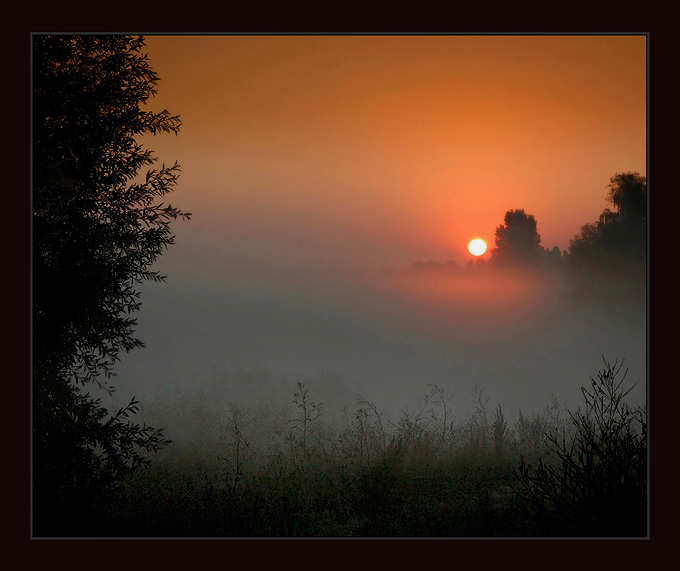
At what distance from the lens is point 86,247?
5.49 meters

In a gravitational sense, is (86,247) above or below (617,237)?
below

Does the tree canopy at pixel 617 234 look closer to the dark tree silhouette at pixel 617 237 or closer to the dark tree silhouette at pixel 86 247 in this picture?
the dark tree silhouette at pixel 617 237

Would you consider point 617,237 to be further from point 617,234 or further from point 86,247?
point 86,247

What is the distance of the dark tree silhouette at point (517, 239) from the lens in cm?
616

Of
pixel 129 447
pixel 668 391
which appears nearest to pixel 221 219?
pixel 129 447

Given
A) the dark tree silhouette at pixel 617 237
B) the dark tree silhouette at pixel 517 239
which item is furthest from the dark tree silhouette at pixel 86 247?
the dark tree silhouette at pixel 617 237

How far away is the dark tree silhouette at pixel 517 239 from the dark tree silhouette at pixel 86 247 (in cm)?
307

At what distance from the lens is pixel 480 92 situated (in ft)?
20.5

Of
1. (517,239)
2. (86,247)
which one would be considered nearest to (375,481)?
(517,239)

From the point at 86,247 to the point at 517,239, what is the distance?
12.8ft

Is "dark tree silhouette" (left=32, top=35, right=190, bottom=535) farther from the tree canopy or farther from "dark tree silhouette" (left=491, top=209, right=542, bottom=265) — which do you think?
the tree canopy

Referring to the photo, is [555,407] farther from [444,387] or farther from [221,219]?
[221,219]

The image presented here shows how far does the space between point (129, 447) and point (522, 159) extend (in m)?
4.43

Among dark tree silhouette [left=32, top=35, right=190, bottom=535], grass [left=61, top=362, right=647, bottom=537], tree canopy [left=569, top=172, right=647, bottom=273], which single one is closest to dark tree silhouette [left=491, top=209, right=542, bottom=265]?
tree canopy [left=569, top=172, right=647, bottom=273]
